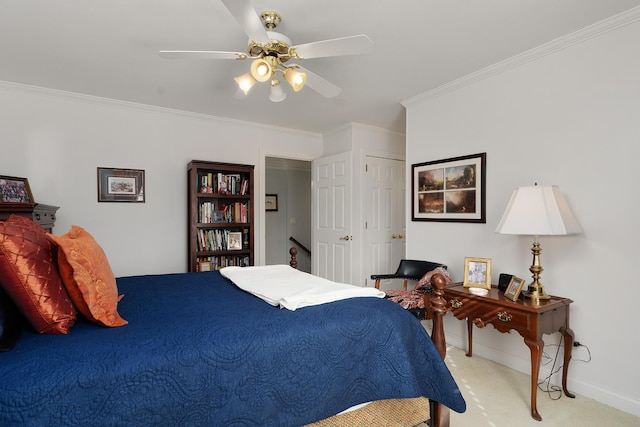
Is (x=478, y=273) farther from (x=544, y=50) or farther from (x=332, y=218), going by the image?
(x=332, y=218)

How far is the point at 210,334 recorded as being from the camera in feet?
4.08

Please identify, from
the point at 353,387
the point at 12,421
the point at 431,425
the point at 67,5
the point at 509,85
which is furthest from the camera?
the point at 509,85

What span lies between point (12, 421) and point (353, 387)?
1104 millimetres

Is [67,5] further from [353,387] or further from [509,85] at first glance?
[509,85]

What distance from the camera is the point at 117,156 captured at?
11.7 ft

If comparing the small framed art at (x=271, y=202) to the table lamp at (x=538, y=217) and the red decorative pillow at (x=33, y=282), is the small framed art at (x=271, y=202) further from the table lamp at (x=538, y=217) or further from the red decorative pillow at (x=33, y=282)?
the red decorative pillow at (x=33, y=282)

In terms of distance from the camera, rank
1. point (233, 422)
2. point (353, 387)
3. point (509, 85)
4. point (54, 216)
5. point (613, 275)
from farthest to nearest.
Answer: point (54, 216)
point (509, 85)
point (613, 275)
point (353, 387)
point (233, 422)

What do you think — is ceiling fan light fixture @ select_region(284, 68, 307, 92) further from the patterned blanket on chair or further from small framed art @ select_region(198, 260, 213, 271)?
small framed art @ select_region(198, 260, 213, 271)

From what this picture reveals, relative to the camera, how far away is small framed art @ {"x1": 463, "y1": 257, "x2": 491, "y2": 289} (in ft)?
8.39

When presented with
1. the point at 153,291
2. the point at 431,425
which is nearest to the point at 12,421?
the point at 153,291

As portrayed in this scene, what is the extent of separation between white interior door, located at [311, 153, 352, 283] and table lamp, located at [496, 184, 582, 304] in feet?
7.39

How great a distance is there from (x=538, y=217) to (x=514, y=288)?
1.68 feet

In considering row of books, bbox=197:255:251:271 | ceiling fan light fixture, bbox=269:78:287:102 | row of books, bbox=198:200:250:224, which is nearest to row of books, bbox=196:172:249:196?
row of books, bbox=198:200:250:224

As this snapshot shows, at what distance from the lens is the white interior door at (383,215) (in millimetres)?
4379
